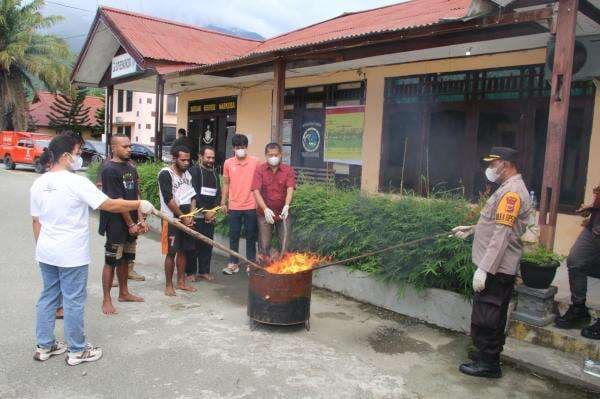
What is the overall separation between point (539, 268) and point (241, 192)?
3.80 m

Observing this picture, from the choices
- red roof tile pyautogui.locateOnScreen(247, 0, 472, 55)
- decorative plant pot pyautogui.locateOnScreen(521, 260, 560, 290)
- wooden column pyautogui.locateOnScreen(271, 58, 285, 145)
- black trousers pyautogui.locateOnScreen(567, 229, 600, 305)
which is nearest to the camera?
decorative plant pot pyautogui.locateOnScreen(521, 260, 560, 290)

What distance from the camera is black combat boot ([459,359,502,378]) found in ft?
13.3

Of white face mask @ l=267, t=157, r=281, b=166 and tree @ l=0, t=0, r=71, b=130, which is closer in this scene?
white face mask @ l=267, t=157, r=281, b=166

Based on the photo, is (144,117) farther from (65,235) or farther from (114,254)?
(65,235)

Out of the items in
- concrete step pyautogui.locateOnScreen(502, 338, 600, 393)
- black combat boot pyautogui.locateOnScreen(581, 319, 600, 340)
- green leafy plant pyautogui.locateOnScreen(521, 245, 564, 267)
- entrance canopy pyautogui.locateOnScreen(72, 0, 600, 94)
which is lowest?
concrete step pyautogui.locateOnScreen(502, 338, 600, 393)

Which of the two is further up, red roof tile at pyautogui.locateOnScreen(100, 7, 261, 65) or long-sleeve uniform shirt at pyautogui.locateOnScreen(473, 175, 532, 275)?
red roof tile at pyautogui.locateOnScreen(100, 7, 261, 65)

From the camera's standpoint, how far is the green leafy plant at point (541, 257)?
4.42 metres

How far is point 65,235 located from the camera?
150 inches

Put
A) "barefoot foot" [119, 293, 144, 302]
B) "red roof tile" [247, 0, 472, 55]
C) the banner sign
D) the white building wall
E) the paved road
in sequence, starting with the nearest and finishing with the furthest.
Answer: the paved road → "barefoot foot" [119, 293, 144, 302] → "red roof tile" [247, 0, 472, 55] → the banner sign → the white building wall

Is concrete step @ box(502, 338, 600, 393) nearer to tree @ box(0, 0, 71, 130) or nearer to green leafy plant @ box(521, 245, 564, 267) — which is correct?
green leafy plant @ box(521, 245, 564, 267)

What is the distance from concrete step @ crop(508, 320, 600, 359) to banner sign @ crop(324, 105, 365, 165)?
6.53 m

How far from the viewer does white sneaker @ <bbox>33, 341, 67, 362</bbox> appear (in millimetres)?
3951

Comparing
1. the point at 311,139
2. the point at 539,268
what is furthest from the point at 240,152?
the point at 311,139

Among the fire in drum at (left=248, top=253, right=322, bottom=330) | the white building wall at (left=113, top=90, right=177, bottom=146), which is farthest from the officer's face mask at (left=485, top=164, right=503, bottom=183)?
the white building wall at (left=113, top=90, right=177, bottom=146)
